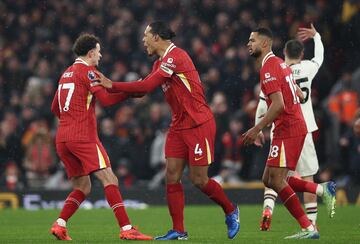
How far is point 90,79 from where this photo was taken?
412 inches

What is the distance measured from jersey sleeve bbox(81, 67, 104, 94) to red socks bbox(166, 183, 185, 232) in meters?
1.30

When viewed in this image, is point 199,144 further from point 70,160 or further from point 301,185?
point 301,185

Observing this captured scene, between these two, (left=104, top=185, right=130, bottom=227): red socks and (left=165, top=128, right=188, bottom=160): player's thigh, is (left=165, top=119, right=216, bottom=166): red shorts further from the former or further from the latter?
(left=104, top=185, right=130, bottom=227): red socks

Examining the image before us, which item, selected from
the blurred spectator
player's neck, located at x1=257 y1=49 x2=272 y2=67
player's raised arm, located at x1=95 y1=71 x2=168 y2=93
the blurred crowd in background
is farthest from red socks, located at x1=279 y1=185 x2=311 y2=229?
the blurred spectator

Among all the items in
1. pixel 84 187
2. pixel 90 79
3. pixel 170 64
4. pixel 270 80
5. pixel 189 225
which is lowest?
pixel 189 225

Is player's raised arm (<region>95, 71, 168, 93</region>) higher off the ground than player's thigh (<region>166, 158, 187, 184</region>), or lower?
higher

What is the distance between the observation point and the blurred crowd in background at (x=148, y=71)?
1894 centimetres

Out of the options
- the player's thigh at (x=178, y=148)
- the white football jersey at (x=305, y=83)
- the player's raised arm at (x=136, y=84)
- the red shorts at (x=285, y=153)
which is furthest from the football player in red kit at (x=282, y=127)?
the white football jersey at (x=305, y=83)

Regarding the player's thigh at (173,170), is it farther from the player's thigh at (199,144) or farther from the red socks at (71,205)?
the red socks at (71,205)

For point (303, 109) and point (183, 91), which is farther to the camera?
point (303, 109)

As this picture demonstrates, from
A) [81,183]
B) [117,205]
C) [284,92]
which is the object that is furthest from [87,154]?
[284,92]

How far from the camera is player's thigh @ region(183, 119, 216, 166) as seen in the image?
413 inches

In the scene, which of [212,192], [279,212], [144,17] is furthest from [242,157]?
[212,192]

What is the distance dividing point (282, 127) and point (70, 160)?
90.9 inches
